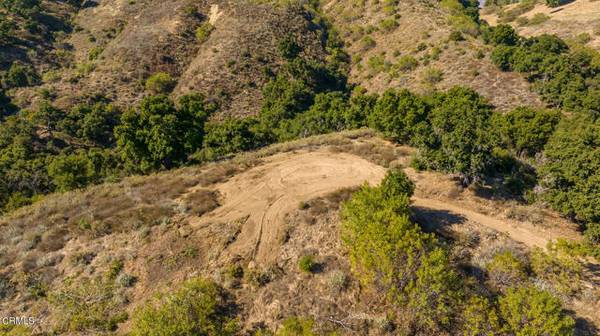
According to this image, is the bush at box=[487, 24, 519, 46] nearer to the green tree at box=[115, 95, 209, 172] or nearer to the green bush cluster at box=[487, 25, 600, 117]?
the green bush cluster at box=[487, 25, 600, 117]

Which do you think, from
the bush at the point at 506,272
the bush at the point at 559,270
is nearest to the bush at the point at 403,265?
the bush at the point at 506,272

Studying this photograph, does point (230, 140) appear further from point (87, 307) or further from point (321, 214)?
point (87, 307)

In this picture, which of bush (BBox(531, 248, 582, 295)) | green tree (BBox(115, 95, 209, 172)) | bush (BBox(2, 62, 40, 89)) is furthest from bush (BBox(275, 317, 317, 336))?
bush (BBox(2, 62, 40, 89))

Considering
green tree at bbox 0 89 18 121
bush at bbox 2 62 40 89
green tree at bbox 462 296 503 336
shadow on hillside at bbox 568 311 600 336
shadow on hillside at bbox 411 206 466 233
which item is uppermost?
bush at bbox 2 62 40 89

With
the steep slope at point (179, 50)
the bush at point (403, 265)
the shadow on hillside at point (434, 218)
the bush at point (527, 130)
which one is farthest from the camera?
the steep slope at point (179, 50)

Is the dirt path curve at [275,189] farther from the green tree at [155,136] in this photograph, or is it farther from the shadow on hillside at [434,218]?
the green tree at [155,136]

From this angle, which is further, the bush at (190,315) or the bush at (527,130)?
the bush at (527,130)

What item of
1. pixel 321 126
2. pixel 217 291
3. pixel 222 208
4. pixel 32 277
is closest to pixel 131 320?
pixel 217 291
